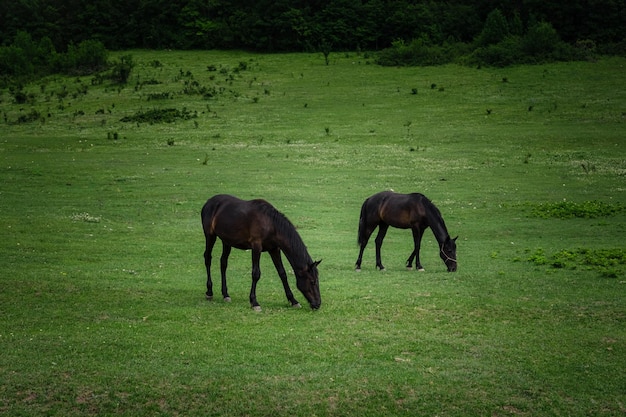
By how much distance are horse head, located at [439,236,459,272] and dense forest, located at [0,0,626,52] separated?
58.2 metres

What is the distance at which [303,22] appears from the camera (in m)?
82.7

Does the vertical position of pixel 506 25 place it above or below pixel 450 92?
above

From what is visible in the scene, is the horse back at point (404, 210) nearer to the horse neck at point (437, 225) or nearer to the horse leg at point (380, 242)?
the horse neck at point (437, 225)

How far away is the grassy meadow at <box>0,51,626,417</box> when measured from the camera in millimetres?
10805

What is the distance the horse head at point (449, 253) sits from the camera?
18859 mm

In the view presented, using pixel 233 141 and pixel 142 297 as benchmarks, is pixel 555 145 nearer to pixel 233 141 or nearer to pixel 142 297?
pixel 233 141

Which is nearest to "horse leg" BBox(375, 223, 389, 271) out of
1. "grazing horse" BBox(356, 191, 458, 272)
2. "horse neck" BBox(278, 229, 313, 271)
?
"grazing horse" BBox(356, 191, 458, 272)

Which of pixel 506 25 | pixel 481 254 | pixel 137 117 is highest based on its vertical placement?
pixel 506 25

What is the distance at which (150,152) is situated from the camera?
43219 mm

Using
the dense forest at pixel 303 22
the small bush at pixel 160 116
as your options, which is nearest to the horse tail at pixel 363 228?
the small bush at pixel 160 116

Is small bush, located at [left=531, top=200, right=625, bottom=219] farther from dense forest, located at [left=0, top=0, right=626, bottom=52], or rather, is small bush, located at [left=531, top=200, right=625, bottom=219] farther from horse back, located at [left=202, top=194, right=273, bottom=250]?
dense forest, located at [left=0, top=0, right=626, bottom=52]

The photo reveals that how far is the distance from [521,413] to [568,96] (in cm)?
4901

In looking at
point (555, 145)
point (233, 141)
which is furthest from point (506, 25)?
point (233, 141)

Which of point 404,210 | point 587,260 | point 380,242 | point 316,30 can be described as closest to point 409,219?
point 404,210
